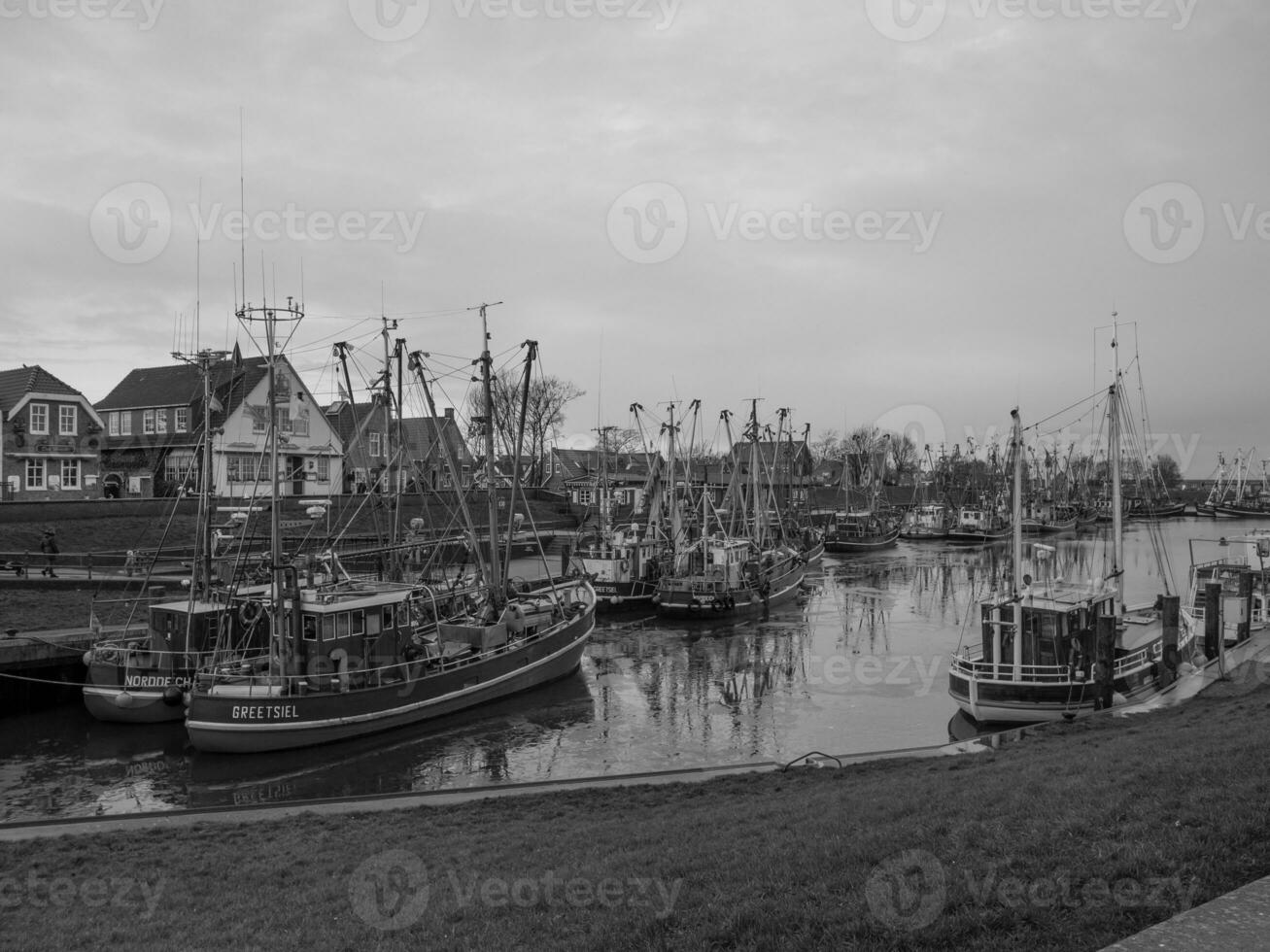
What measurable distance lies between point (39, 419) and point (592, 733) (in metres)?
47.1

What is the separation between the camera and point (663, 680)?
1312 inches

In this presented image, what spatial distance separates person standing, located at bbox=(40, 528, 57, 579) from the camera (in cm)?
3841

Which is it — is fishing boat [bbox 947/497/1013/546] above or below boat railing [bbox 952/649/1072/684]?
above

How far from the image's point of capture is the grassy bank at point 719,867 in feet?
25.0

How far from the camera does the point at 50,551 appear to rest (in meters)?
42.2

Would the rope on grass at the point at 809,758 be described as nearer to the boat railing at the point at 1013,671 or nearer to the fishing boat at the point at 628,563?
the boat railing at the point at 1013,671

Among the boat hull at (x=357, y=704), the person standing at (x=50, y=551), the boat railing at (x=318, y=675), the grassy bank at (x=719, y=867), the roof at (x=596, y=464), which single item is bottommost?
the boat hull at (x=357, y=704)

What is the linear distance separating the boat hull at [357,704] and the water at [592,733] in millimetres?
434

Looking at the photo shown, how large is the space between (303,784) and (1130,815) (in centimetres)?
1805

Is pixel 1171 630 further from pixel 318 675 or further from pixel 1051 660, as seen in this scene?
pixel 318 675

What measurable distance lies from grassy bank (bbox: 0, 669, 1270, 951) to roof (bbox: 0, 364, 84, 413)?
5190 centimetres

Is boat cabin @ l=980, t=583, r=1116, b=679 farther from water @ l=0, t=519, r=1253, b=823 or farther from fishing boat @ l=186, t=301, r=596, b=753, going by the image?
fishing boat @ l=186, t=301, r=596, b=753

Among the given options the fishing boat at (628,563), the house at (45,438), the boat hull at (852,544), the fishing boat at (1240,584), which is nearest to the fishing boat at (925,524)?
the boat hull at (852,544)

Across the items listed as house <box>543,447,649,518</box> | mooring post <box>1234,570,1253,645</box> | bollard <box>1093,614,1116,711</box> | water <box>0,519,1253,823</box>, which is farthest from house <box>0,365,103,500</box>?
mooring post <box>1234,570,1253,645</box>
